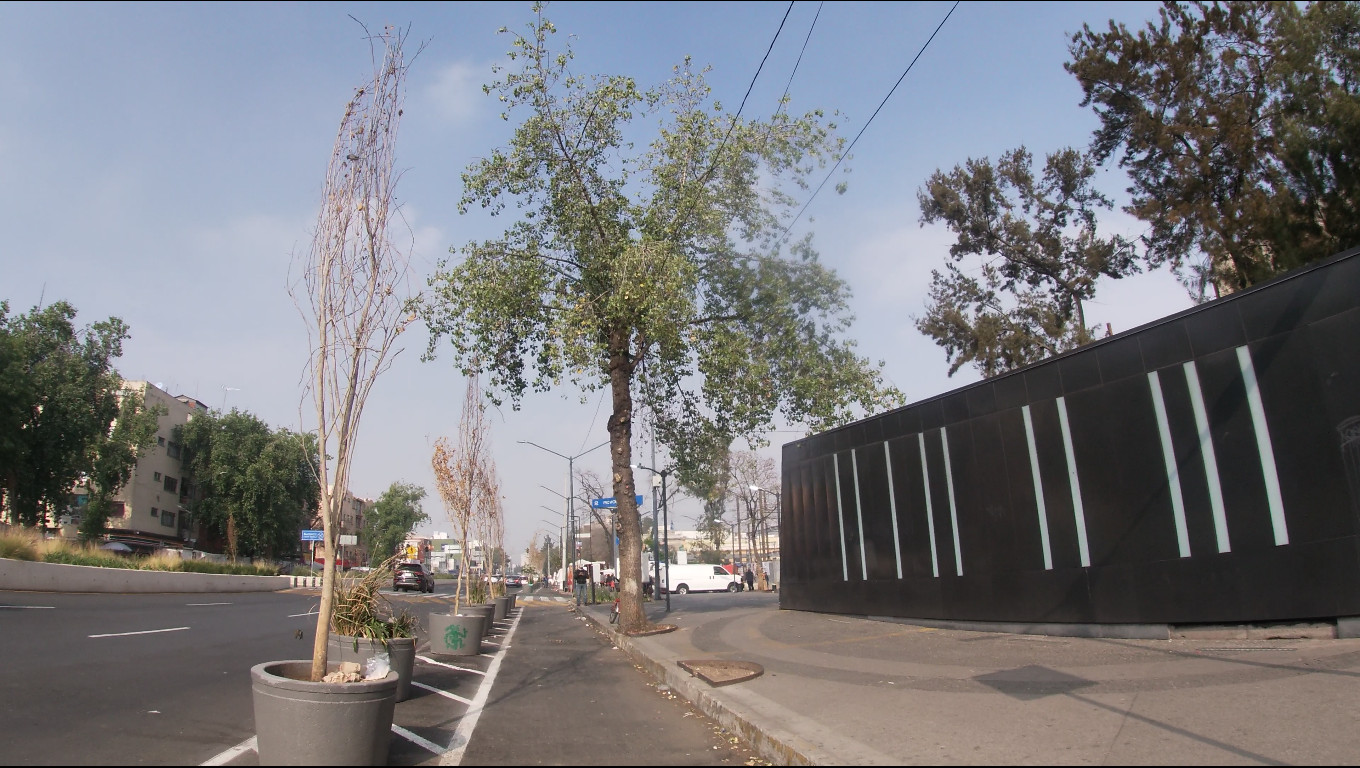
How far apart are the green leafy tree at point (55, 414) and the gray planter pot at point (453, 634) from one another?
3617 centimetres

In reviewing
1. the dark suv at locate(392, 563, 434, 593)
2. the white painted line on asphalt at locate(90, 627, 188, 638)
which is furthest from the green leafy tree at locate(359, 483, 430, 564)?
the white painted line on asphalt at locate(90, 627, 188, 638)

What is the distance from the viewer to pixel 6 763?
4.84 m

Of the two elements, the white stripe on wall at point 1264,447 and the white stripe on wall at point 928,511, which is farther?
the white stripe on wall at point 928,511

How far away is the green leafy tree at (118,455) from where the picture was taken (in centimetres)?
4675

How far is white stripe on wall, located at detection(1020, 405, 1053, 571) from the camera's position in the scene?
11859 mm

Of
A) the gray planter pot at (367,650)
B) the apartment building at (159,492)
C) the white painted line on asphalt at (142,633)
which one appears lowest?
the white painted line on asphalt at (142,633)

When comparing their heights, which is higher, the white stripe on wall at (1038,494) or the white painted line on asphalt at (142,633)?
the white stripe on wall at (1038,494)

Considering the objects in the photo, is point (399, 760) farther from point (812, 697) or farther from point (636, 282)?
point (636, 282)

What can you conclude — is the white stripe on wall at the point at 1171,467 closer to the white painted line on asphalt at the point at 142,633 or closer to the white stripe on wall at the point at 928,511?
the white stripe on wall at the point at 928,511

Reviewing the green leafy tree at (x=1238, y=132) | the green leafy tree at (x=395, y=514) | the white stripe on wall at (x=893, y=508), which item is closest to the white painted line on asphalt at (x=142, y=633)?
the white stripe on wall at (x=893, y=508)

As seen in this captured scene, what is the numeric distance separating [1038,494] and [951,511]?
2080mm

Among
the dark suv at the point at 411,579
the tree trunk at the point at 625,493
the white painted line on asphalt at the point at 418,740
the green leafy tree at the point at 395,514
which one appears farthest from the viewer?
the green leafy tree at the point at 395,514

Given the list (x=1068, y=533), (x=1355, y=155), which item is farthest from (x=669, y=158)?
(x=1355, y=155)

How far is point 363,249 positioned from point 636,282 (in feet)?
25.8
